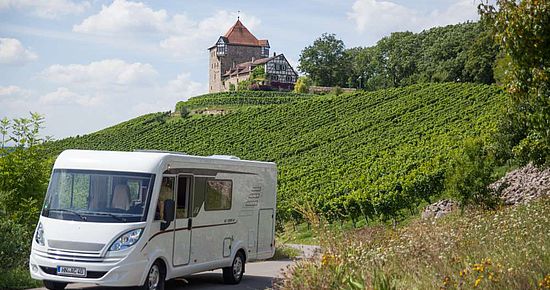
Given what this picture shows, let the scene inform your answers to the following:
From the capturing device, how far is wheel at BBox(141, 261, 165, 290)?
1241 centimetres

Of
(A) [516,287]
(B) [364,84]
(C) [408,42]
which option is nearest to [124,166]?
(A) [516,287]

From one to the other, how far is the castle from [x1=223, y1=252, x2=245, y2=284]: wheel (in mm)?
134497

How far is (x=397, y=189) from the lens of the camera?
4009 cm

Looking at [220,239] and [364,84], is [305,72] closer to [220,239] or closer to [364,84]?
[364,84]

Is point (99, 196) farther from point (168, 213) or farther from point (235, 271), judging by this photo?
point (235, 271)

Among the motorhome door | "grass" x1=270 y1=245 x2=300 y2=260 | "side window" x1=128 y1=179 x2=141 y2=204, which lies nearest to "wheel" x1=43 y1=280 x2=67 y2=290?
"side window" x1=128 y1=179 x2=141 y2=204

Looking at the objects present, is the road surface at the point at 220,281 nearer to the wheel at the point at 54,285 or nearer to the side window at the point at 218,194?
the wheel at the point at 54,285

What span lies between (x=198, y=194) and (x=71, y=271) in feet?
10.0

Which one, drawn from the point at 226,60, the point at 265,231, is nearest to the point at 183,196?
the point at 265,231

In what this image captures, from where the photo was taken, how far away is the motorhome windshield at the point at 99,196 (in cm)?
1231

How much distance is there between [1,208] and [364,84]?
4534 inches

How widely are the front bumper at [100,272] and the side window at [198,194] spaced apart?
7.20ft

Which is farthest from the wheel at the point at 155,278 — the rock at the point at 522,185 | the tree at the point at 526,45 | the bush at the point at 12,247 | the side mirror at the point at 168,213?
the rock at the point at 522,185

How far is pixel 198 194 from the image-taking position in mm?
14156
